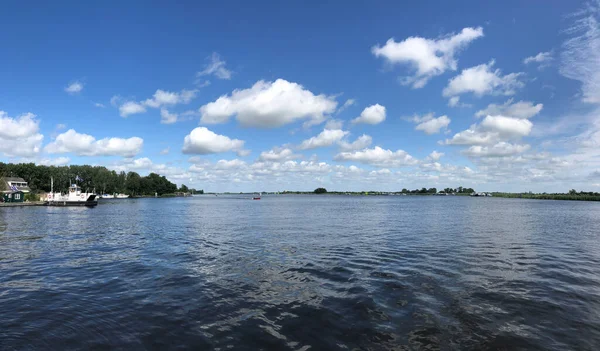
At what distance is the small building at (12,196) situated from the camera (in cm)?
10712

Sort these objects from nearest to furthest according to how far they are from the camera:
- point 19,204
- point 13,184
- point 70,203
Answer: point 19,204 < point 70,203 < point 13,184

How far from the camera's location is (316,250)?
25812 mm

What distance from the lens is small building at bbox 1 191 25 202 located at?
107125 millimetres

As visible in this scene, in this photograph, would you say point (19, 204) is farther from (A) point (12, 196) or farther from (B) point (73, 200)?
(B) point (73, 200)

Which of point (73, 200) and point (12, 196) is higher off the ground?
point (12, 196)

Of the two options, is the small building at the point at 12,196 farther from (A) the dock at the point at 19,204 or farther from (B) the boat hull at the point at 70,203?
(B) the boat hull at the point at 70,203

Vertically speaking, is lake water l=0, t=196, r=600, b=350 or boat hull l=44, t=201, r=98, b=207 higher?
boat hull l=44, t=201, r=98, b=207

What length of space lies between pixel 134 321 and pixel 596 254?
32448 mm

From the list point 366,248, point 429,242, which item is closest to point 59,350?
point 366,248

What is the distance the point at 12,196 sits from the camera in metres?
109

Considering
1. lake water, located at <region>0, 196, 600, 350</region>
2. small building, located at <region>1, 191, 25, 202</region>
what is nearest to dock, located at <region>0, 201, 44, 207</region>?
small building, located at <region>1, 191, 25, 202</region>

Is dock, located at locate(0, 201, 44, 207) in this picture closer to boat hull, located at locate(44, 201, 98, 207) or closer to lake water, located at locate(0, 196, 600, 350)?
boat hull, located at locate(44, 201, 98, 207)

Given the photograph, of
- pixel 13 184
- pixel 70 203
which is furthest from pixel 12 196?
pixel 13 184

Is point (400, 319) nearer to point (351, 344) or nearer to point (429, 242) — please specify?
point (351, 344)
